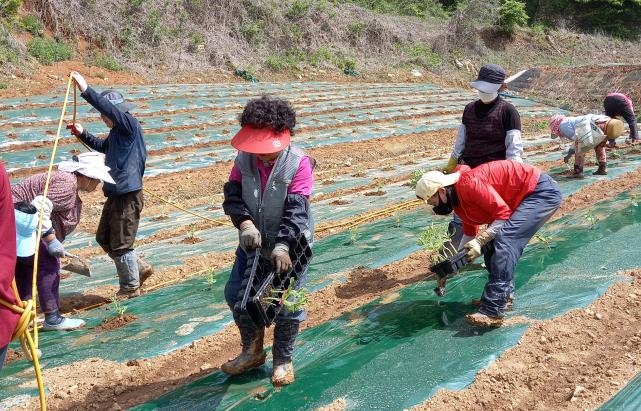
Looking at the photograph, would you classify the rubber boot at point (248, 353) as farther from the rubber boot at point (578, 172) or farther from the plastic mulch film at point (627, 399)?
the rubber boot at point (578, 172)

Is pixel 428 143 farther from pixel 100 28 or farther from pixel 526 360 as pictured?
pixel 100 28

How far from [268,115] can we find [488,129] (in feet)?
7.33

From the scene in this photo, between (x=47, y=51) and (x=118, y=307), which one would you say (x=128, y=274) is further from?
(x=47, y=51)

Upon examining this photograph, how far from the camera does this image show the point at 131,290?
500 cm

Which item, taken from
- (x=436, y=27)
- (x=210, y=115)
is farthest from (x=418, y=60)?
(x=210, y=115)

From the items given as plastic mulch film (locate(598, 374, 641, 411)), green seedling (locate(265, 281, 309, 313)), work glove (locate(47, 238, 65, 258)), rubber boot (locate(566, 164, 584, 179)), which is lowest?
rubber boot (locate(566, 164, 584, 179))

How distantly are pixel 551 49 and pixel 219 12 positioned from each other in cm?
1742

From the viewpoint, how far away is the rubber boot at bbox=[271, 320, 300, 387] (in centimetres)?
324

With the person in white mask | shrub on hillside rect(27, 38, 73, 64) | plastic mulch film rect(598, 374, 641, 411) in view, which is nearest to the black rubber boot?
plastic mulch film rect(598, 374, 641, 411)

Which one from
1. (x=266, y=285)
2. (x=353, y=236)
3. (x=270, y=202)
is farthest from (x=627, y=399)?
(x=353, y=236)

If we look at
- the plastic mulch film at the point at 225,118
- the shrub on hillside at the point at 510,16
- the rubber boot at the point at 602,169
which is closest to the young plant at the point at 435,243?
the rubber boot at the point at 602,169

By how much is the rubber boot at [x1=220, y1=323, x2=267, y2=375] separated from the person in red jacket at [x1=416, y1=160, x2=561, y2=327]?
4.27 ft

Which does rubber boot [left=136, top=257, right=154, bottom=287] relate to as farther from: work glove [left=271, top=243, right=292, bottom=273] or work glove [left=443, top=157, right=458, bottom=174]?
work glove [left=443, top=157, right=458, bottom=174]

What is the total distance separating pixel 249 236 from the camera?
303cm
